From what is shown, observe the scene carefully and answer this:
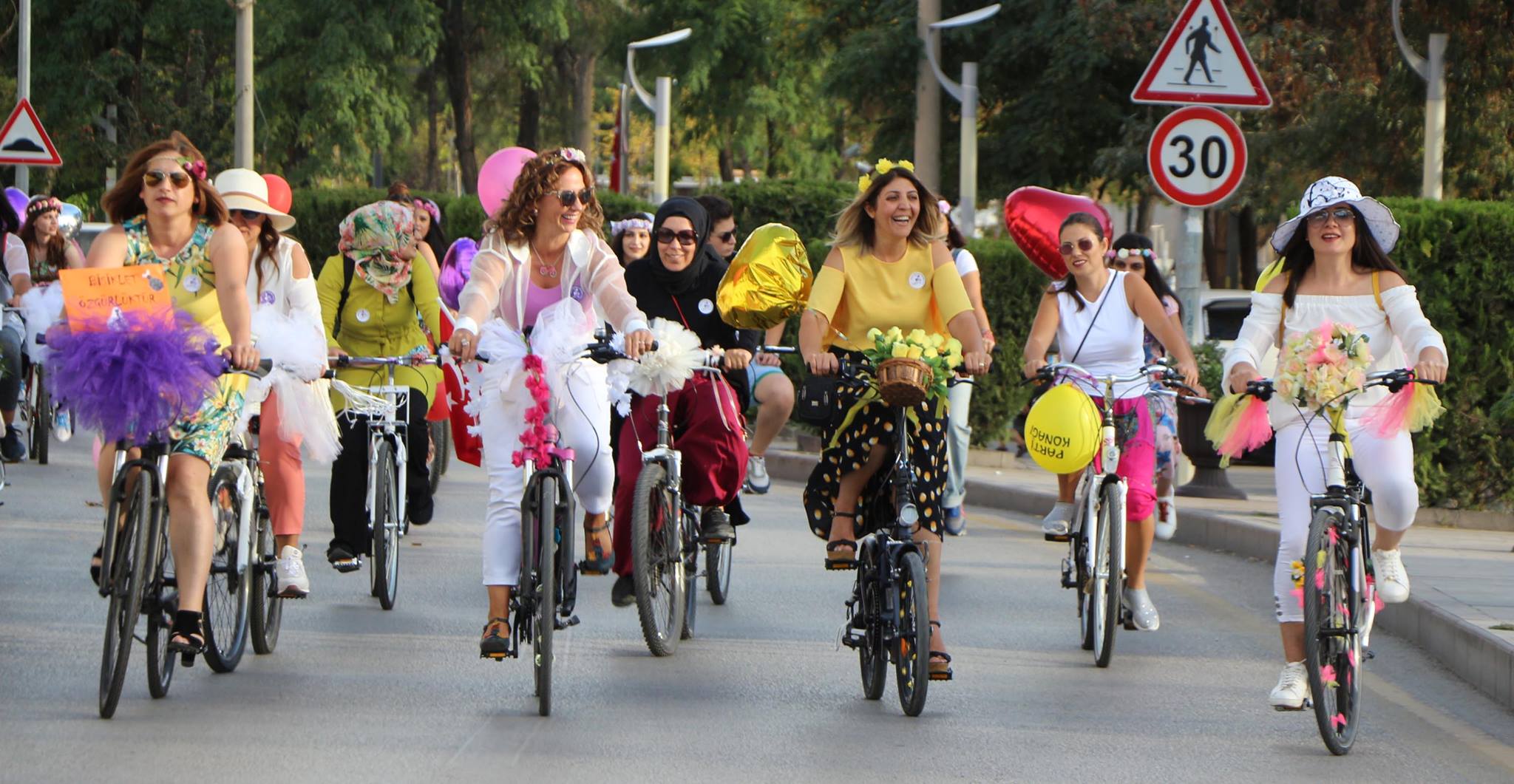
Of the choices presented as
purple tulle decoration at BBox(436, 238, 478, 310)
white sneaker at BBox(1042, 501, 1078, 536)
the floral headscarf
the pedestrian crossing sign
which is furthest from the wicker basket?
the pedestrian crossing sign

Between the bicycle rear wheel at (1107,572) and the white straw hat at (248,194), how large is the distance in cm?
341

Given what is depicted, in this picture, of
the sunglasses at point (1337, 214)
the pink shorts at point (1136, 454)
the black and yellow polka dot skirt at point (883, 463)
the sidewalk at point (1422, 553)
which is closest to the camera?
the sunglasses at point (1337, 214)

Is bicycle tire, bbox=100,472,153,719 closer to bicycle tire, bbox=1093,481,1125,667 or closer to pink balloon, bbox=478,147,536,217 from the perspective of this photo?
pink balloon, bbox=478,147,536,217

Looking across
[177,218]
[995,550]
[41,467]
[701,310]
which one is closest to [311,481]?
[41,467]

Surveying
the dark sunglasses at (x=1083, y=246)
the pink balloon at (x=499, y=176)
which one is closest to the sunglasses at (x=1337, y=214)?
the dark sunglasses at (x=1083, y=246)

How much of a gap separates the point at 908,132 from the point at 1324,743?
99.0ft

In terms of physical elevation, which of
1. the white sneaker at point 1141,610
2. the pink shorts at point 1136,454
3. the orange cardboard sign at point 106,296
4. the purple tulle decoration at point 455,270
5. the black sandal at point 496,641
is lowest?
the white sneaker at point 1141,610

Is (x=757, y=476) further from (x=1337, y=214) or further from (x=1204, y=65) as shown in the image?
(x=1337, y=214)

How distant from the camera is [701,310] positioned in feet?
32.2

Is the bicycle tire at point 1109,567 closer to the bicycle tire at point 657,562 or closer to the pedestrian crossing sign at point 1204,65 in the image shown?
the bicycle tire at point 657,562

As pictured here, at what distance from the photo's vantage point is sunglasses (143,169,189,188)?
7785mm

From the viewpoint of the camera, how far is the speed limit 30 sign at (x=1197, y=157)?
13531mm

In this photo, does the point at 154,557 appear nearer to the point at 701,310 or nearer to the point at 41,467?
the point at 701,310

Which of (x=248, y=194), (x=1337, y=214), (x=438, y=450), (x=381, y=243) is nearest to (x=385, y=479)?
(x=381, y=243)
